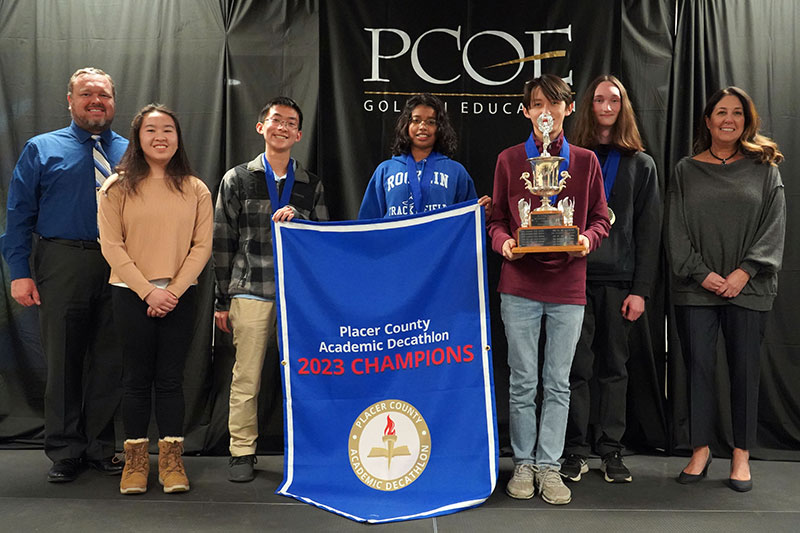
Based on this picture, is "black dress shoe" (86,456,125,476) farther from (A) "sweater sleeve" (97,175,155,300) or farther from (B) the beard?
(B) the beard

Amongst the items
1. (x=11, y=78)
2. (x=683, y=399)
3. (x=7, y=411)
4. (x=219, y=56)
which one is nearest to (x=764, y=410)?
(x=683, y=399)

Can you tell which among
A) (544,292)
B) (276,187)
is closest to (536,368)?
(544,292)

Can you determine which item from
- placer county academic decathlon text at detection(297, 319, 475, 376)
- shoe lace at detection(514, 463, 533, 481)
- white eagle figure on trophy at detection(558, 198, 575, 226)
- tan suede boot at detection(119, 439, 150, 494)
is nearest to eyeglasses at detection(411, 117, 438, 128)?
white eagle figure on trophy at detection(558, 198, 575, 226)

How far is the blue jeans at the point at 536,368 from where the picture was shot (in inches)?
121

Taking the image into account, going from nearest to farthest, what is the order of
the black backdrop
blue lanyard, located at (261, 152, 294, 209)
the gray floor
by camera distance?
the gray floor < blue lanyard, located at (261, 152, 294, 209) < the black backdrop

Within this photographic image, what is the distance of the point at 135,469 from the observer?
3.19 metres

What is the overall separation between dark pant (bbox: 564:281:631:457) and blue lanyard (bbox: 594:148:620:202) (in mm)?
457

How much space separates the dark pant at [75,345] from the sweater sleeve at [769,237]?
3026mm

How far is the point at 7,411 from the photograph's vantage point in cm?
398

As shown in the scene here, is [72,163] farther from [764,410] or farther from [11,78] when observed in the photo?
[764,410]

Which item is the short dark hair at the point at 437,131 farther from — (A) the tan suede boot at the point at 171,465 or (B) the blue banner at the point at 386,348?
(A) the tan suede boot at the point at 171,465

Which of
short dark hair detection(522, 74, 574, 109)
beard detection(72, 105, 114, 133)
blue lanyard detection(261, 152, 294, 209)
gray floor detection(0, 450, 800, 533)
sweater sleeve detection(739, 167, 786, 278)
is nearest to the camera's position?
gray floor detection(0, 450, 800, 533)

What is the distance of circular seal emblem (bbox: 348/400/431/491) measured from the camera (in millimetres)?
3027

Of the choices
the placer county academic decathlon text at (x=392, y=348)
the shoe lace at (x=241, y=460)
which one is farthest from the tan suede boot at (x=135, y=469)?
the placer county academic decathlon text at (x=392, y=348)
